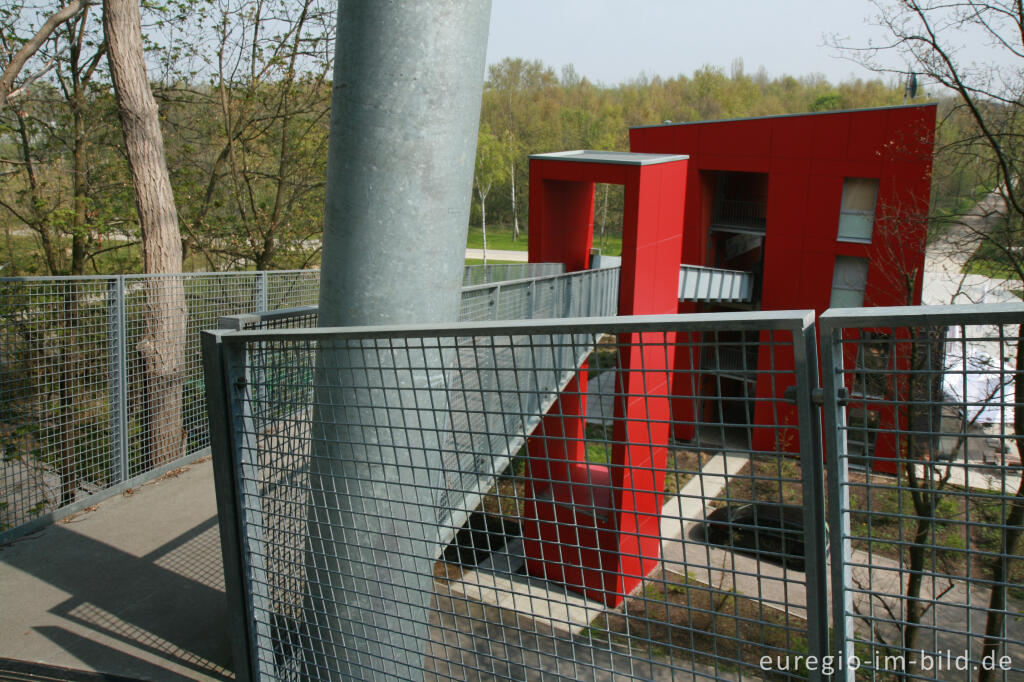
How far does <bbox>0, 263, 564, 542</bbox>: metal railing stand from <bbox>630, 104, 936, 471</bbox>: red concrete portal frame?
13537 millimetres

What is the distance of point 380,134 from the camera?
176 cm

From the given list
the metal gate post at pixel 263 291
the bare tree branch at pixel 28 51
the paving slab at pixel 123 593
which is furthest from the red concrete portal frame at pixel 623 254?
the bare tree branch at pixel 28 51

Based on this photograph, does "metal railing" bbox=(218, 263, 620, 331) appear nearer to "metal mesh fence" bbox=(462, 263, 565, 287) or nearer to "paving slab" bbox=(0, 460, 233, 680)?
"metal mesh fence" bbox=(462, 263, 565, 287)

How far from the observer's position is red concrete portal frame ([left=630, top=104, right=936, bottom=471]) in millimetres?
17844

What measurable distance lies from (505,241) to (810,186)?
127ft

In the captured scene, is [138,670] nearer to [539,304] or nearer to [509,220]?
[539,304]

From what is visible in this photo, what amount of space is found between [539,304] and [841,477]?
23.9ft

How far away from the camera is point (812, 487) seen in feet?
4.38

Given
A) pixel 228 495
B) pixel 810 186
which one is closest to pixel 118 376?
→ pixel 228 495

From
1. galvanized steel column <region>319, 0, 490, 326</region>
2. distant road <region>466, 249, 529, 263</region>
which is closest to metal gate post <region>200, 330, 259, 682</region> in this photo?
galvanized steel column <region>319, 0, 490, 326</region>

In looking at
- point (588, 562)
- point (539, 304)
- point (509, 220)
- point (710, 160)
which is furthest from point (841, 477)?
point (509, 220)

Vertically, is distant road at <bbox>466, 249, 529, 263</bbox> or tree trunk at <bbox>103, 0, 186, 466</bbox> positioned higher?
tree trunk at <bbox>103, 0, 186, 466</bbox>

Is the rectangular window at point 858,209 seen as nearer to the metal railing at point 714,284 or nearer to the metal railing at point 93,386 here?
the metal railing at point 714,284

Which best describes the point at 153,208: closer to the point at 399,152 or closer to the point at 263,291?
the point at 263,291
